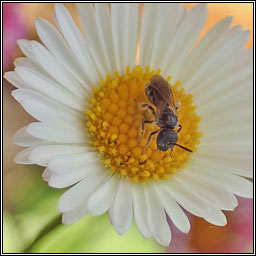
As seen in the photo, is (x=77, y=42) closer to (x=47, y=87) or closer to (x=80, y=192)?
(x=47, y=87)

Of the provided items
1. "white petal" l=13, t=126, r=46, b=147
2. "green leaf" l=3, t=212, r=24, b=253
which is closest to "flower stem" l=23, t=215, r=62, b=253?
"green leaf" l=3, t=212, r=24, b=253

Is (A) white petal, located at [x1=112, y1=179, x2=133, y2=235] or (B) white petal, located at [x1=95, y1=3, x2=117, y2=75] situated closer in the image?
(A) white petal, located at [x1=112, y1=179, x2=133, y2=235]

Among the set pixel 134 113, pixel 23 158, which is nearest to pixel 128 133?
pixel 134 113

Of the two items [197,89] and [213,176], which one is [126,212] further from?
[197,89]

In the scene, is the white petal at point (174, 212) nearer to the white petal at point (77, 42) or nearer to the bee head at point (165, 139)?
the bee head at point (165, 139)

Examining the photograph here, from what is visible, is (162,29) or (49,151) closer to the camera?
(49,151)

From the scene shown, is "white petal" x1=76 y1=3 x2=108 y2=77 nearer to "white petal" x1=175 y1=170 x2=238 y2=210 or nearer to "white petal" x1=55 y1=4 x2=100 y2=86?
"white petal" x1=55 y1=4 x2=100 y2=86
